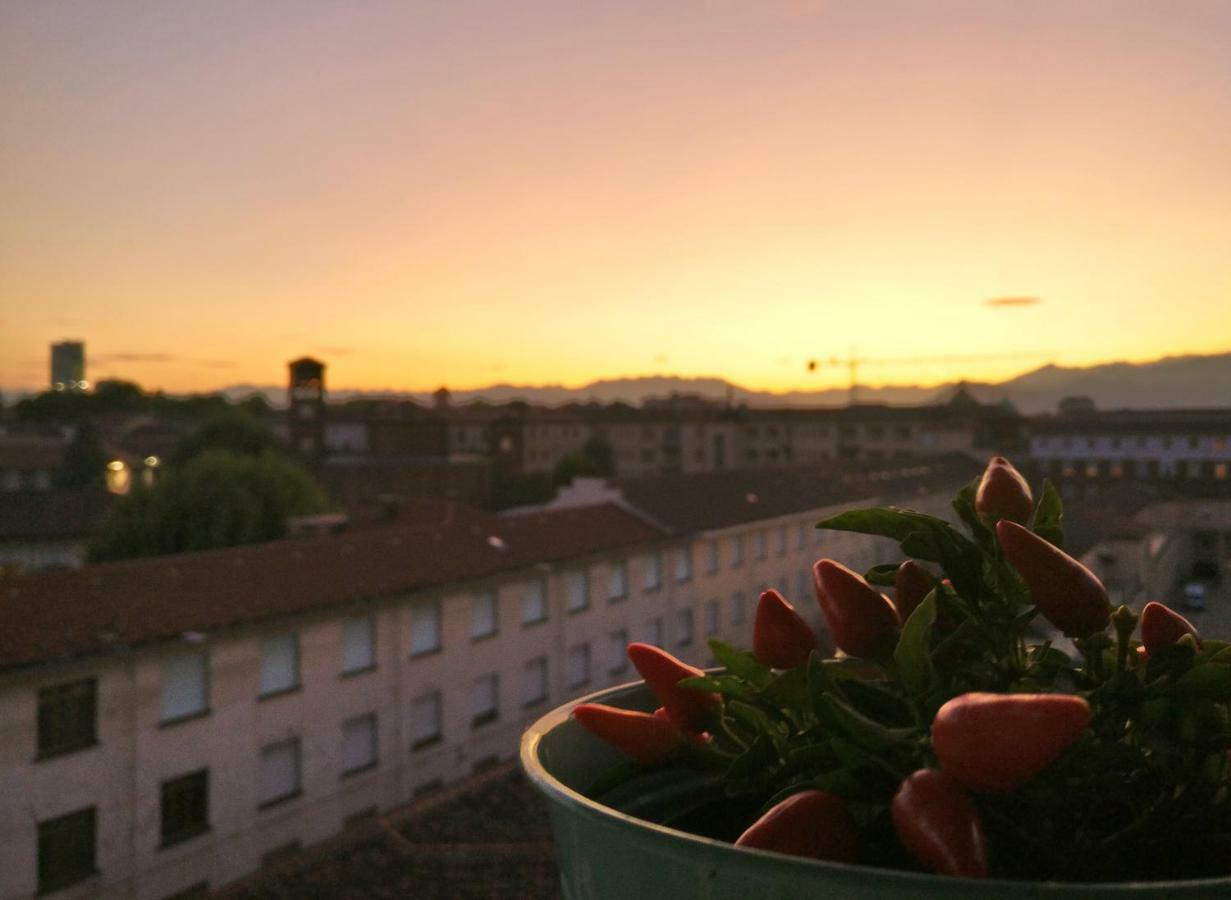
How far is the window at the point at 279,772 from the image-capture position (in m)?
8.84

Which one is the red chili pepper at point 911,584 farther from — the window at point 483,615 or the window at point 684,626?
the window at point 684,626

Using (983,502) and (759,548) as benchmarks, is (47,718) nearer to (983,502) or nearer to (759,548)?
(983,502)

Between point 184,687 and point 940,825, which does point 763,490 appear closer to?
point 184,687

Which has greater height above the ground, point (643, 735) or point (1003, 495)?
point (1003, 495)

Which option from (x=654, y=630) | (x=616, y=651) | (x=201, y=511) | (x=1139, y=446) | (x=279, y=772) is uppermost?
(x=1139, y=446)

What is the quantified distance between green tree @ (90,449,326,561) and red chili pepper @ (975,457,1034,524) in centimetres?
1769

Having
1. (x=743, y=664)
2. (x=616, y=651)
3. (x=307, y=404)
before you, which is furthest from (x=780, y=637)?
(x=307, y=404)

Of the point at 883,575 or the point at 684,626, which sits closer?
the point at 883,575

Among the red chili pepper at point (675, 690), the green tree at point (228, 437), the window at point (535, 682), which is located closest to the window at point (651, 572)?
the window at point (535, 682)

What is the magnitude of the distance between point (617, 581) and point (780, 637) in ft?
40.6

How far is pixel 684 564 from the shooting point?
13.8 metres

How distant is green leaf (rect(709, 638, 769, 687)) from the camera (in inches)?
17.8

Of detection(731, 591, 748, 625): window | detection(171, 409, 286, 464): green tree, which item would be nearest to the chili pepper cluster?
detection(731, 591, 748, 625): window

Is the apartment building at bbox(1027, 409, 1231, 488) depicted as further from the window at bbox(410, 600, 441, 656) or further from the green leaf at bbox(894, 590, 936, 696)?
the green leaf at bbox(894, 590, 936, 696)
